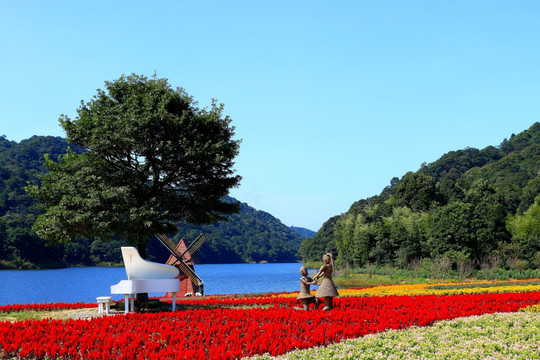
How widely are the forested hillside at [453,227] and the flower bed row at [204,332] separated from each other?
93.2 ft

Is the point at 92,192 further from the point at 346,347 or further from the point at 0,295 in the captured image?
the point at 0,295

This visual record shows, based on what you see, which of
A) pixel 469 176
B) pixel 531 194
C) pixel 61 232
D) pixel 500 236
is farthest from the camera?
pixel 469 176

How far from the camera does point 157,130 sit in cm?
1631

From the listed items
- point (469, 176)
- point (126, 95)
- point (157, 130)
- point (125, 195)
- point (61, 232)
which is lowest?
point (61, 232)

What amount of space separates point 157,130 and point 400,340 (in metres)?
10.8

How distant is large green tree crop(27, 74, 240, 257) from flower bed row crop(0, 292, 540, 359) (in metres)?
4.74

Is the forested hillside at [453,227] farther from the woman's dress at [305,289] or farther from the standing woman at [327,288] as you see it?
the woman's dress at [305,289]

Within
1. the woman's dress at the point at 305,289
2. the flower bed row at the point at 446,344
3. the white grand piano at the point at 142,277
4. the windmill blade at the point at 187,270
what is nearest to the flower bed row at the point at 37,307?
the white grand piano at the point at 142,277

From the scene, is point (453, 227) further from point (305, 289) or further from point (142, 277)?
point (142, 277)

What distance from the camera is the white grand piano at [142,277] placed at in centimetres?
1338

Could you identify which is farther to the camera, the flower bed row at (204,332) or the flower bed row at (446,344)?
the flower bed row at (204,332)

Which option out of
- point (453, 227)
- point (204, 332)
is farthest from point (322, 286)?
point (453, 227)

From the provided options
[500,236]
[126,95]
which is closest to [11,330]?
[126,95]

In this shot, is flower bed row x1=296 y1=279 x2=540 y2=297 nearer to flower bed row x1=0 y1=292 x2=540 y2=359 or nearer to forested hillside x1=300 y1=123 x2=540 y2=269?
flower bed row x1=0 y1=292 x2=540 y2=359
